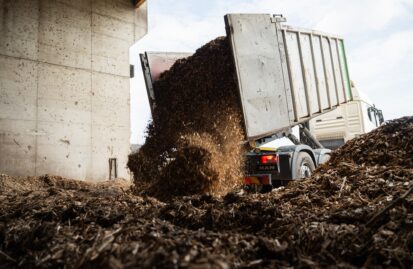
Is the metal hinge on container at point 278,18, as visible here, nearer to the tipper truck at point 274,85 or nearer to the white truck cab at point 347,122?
the tipper truck at point 274,85

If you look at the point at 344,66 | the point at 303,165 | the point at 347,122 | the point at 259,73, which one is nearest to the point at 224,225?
the point at 259,73

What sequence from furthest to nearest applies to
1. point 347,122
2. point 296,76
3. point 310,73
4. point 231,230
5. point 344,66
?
point 347,122 → point 344,66 → point 310,73 → point 296,76 → point 231,230

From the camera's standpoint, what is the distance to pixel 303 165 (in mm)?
5848

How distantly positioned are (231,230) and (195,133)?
2.25 metres

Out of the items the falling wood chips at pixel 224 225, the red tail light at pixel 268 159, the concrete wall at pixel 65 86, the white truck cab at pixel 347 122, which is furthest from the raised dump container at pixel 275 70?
the concrete wall at pixel 65 86

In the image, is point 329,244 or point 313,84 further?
point 313,84

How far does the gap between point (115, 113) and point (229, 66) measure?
16.2ft

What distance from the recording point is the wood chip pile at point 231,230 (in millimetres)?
1727

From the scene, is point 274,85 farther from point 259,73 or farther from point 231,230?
point 231,230

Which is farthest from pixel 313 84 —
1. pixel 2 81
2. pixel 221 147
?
pixel 2 81

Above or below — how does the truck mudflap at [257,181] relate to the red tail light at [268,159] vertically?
below

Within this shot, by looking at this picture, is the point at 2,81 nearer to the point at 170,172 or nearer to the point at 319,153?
the point at 170,172

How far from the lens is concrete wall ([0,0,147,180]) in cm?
723

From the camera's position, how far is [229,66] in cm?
492
